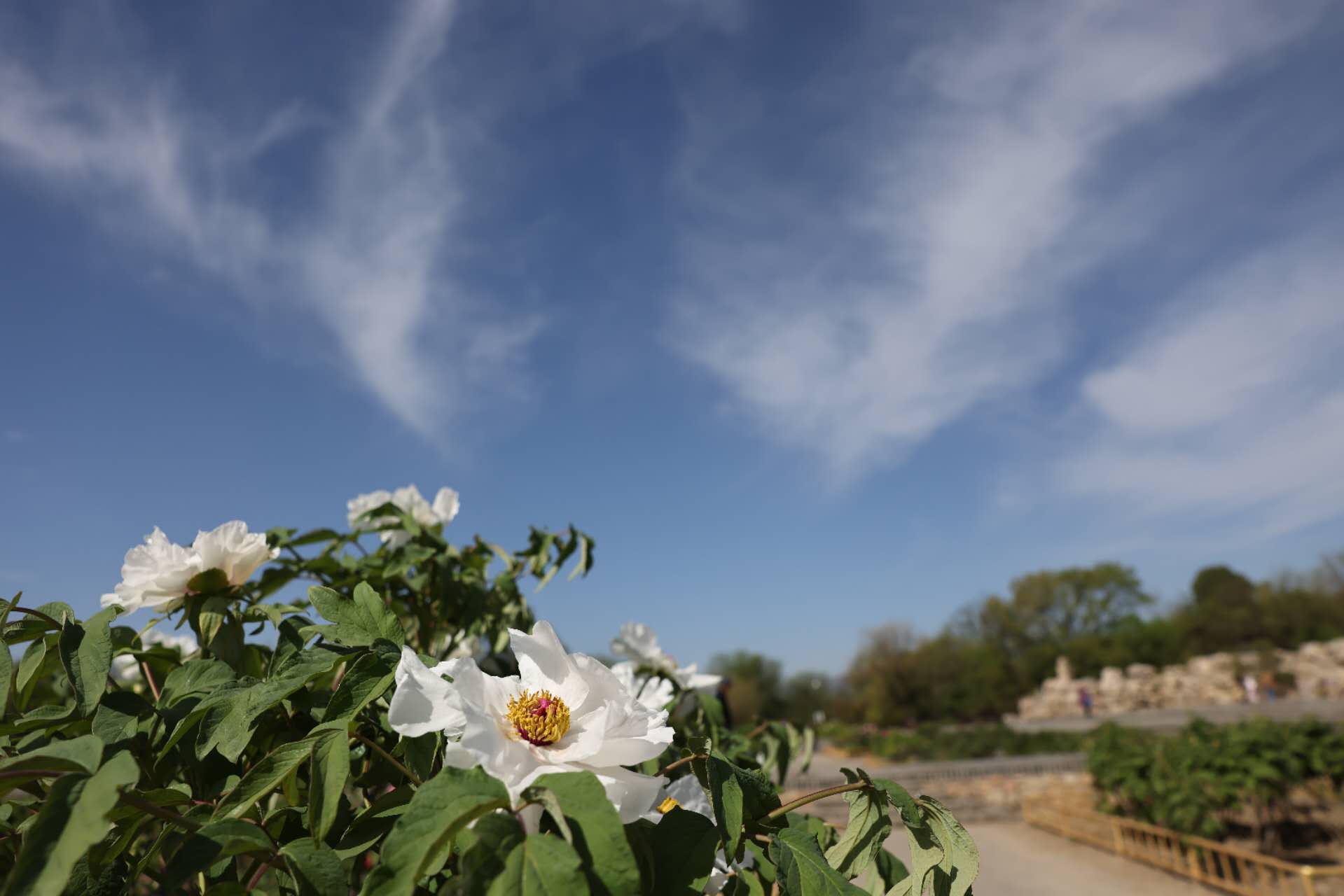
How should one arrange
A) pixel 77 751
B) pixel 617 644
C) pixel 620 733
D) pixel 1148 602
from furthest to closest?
1. pixel 1148 602
2. pixel 617 644
3. pixel 620 733
4. pixel 77 751

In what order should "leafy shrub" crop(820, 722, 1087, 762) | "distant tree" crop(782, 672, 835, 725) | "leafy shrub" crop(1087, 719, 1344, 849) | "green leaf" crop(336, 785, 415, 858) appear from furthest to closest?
"distant tree" crop(782, 672, 835, 725) → "leafy shrub" crop(820, 722, 1087, 762) → "leafy shrub" crop(1087, 719, 1344, 849) → "green leaf" crop(336, 785, 415, 858)

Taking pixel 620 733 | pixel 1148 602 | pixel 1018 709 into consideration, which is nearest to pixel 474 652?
pixel 620 733

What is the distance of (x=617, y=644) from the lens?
1.95 m

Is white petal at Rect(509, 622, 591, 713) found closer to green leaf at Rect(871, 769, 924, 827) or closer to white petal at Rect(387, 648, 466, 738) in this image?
white petal at Rect(387, 648, 466, 738)

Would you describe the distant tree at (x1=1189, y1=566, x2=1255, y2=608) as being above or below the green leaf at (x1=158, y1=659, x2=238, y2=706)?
above

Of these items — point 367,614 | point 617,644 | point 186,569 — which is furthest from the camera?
point 617,644

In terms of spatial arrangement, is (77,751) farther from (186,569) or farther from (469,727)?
(186,569)

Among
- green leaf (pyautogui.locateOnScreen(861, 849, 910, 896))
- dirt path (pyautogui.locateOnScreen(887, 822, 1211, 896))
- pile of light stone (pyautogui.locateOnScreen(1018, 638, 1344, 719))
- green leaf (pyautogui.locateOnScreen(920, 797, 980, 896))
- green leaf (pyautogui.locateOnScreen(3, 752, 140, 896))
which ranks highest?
green leaf (pyautogui.locateOnScreen(3, 752, 140, 896))

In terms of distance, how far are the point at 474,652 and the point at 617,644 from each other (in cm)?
38

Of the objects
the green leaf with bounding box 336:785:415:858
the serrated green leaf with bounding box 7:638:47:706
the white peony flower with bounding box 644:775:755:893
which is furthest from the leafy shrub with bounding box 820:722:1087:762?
the serrated green leaf with bounding box 7:638:47:706

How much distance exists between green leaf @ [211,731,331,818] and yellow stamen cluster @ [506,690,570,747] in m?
0.16

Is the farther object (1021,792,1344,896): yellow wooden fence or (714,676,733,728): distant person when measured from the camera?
(1021,792,1344,896): yellow wooden fence

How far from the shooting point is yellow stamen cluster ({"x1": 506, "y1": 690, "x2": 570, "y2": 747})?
68 centimetres

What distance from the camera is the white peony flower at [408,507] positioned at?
1.89 metres
